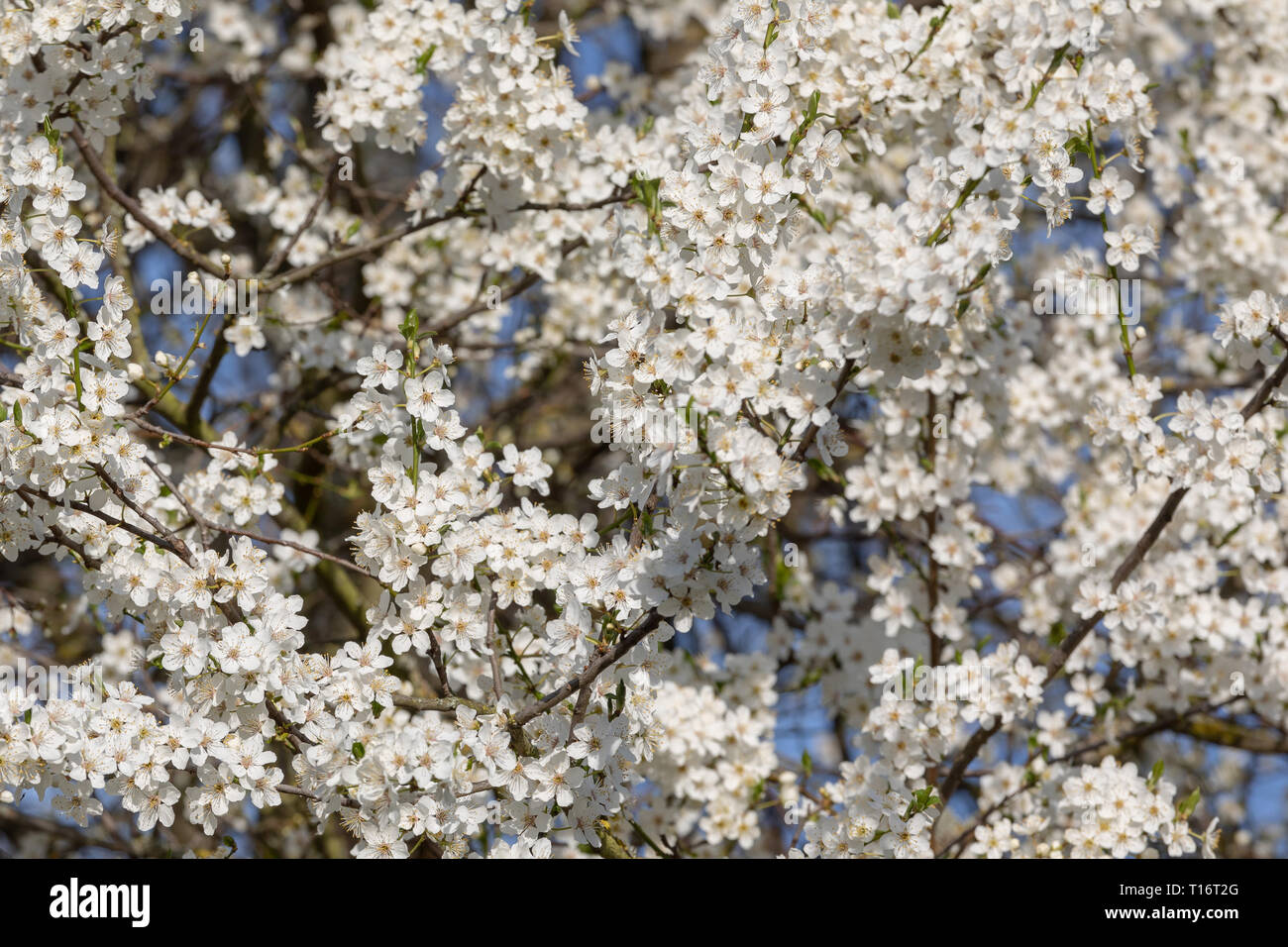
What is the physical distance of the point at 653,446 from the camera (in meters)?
2.56

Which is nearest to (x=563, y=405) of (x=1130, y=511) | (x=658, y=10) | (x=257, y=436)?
(x=257, y=436)

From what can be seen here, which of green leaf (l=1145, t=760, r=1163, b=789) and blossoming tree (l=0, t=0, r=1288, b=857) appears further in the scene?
green leaf (l=1145, t=760, r=1163, b=789)

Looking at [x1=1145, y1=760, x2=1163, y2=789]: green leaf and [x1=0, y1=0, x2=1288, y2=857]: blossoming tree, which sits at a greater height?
[x1=0, y1=0, x2=1288, y2=857]: blossoming tree

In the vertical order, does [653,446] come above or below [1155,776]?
above

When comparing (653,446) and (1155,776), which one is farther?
(1155,776)

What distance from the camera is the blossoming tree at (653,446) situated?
268 centimetres

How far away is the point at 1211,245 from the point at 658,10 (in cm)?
333

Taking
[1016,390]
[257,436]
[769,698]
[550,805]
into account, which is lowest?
[550,805]

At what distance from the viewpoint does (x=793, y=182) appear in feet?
9.09

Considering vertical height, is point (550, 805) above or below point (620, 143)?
below

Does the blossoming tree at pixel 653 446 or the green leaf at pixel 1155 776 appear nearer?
the blossoming tree at pixel 653 446

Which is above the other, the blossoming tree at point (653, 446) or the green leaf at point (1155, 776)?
the blossoming tree at point (653, 446)

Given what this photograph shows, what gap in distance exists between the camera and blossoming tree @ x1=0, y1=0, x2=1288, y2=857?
2.68m
